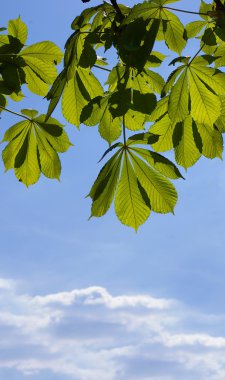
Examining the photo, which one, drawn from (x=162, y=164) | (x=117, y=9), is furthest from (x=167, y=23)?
(x=162, y=164)

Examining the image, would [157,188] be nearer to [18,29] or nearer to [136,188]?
[136,188]

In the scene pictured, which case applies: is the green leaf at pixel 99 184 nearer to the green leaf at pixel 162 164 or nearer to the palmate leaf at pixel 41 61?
the green leaf at pixel 162 164

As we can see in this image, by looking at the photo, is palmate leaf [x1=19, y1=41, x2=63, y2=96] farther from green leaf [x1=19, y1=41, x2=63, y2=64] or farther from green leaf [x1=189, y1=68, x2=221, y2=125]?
green leaf [x1=189, y1=68, x2=221, y2=125]

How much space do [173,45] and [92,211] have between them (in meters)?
0.81

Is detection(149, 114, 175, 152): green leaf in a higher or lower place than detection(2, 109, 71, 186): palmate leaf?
lower

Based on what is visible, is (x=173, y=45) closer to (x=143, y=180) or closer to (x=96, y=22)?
(x=96, y=22)

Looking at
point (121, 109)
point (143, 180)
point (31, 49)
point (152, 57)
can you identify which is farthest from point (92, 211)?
point (31, 49)

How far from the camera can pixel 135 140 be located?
96.6 inches

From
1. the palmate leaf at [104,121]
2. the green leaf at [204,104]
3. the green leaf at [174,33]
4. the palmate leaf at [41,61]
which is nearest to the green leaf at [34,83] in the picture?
the palmate leaf at [41,61]

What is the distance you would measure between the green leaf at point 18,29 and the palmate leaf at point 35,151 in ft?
1.24

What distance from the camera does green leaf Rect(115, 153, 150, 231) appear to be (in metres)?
2.39

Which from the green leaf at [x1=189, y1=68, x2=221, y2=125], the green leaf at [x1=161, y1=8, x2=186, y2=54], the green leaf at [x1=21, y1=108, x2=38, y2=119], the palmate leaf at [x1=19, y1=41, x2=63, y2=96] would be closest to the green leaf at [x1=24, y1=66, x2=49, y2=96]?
the palmate leaf at [x1=19, y1=41, x2=63, y2=96]

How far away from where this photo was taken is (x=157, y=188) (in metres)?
2.42

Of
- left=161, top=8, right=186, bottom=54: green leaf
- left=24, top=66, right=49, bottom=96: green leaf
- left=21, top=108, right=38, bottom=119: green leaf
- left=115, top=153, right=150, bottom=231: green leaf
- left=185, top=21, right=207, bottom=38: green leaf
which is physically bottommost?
left=115, top=153, right=150, bottom=231: green leaf
